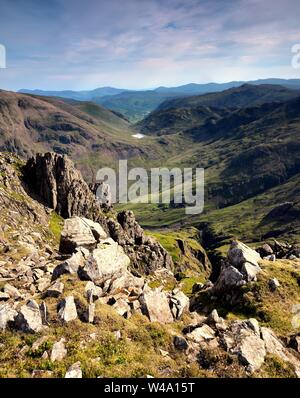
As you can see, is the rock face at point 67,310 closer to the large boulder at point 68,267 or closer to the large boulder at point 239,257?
the large boulder at point 68,267

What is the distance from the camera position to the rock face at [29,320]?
29.5m

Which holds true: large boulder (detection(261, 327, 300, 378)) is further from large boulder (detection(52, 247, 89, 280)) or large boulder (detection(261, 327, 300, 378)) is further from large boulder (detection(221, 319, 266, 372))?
large boulder (detection(52, 247, 89, 280))

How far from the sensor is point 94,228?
5919cm

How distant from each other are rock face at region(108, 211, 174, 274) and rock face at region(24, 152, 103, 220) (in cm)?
1520

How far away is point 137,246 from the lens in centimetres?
17538

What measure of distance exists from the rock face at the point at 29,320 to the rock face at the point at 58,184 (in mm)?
114820

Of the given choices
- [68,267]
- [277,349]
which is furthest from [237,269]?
[68,267]

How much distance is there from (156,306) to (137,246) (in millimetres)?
137528

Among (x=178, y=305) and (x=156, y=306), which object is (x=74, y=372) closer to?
(x=156, y=306)

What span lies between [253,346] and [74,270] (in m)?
20.1

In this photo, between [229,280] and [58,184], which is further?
[58,184]

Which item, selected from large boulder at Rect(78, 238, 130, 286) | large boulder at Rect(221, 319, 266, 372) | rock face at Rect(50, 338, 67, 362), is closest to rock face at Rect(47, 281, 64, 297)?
large boulder at Rect(78, 238, 130, 286)

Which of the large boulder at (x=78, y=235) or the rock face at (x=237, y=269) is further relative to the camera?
the large boulder at (x=78, y=235)

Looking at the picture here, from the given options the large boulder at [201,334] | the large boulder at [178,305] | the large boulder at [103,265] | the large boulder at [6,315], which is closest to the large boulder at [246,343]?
the large boulder at [201,334]
